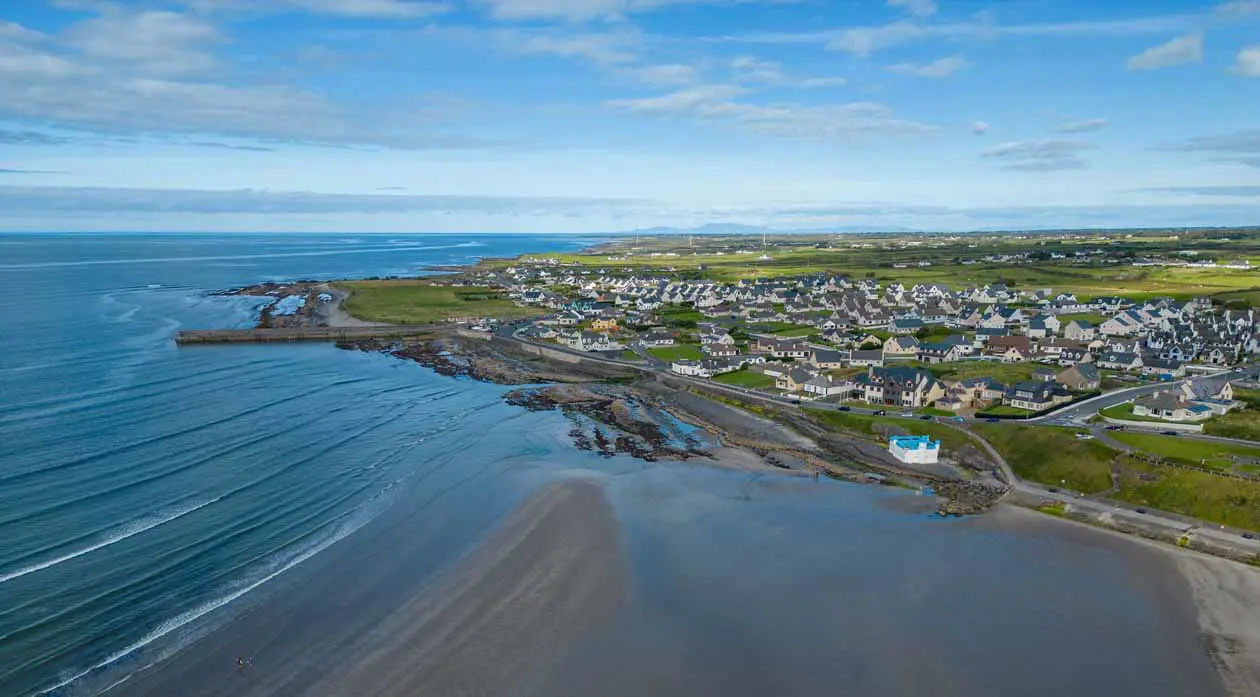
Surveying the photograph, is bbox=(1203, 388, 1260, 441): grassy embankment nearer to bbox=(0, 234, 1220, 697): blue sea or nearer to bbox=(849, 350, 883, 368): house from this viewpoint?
bbox=(0, 234, 1220, 697): blue sea

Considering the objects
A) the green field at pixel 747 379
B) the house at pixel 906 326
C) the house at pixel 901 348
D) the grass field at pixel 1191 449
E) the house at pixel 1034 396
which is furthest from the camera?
the house at pixel 906 326

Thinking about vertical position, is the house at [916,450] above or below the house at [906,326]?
below

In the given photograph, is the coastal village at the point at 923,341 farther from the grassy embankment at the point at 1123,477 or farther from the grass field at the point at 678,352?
the grassy embankment at the point at 1123,477

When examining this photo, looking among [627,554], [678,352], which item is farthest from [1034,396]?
[678,352]

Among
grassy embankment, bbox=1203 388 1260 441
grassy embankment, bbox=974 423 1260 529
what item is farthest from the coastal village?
grassy embankment, bbox=974 423 1260 529

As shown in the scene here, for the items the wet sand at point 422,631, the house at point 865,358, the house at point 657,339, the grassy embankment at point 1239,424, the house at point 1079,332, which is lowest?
the wet sand at point 422,631

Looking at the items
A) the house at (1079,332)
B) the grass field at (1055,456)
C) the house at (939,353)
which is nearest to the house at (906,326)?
the house at (939,353)

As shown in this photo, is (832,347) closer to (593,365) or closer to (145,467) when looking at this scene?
(593,365)
